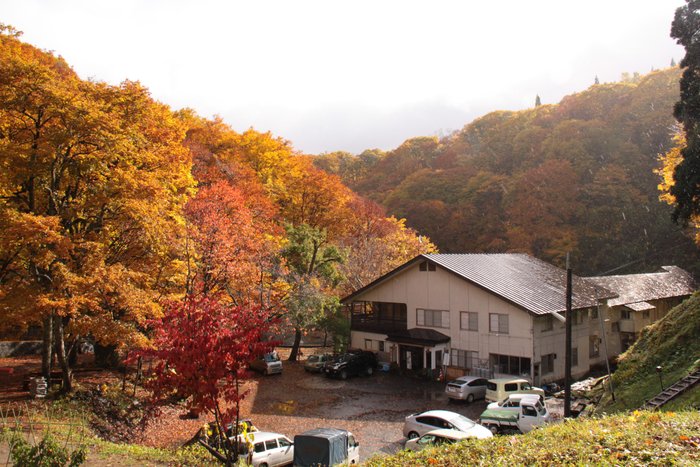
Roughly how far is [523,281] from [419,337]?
780 centimetres

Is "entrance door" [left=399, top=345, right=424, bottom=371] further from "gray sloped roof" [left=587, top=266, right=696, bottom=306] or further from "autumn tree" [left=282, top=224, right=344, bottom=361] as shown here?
"gray sloped roof" [left=587, top=266, right=696, bottom=306]

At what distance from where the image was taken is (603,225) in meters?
55.7

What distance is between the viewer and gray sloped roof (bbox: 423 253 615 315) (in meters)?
29.8

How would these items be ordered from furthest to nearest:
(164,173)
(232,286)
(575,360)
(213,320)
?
(575,360), (232,286), (164,173), (213,320)

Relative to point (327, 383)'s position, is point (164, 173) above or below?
above

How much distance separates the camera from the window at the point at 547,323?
29.4 metres

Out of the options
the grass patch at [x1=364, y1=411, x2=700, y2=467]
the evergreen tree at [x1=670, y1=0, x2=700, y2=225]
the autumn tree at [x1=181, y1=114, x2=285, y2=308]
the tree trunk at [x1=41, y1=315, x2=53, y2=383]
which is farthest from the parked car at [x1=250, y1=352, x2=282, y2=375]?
the evergreen tree at [x1=670, y1=0, x2=700, y2=225]

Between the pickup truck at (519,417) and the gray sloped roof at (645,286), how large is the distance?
1979 cm

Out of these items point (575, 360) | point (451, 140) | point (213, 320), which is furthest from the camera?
point (451, 140)

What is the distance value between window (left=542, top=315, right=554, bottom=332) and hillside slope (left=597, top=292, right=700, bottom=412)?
Result: 4784 millimetres

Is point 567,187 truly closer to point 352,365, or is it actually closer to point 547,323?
point 547,323

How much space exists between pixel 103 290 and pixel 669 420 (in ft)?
59.1

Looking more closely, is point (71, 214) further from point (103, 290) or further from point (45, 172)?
point (103, 290)

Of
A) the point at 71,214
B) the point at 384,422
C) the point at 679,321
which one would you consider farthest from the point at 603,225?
the point at 71,214
